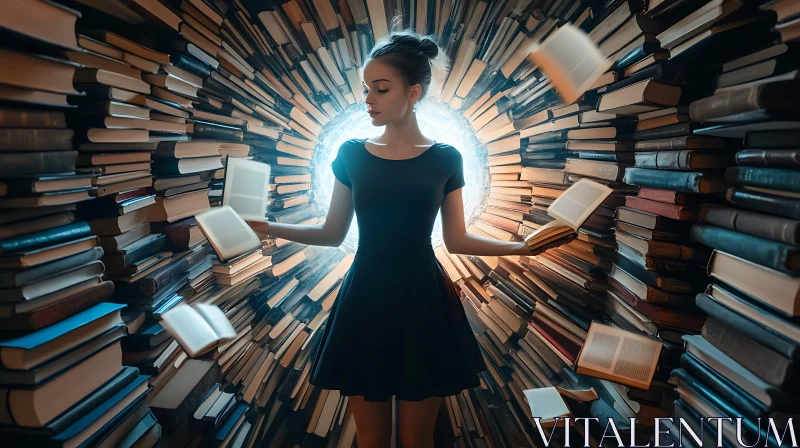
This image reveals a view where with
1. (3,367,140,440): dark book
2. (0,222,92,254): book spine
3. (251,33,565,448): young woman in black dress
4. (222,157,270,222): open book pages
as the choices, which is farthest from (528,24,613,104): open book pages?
(3,367,140,440): dark book

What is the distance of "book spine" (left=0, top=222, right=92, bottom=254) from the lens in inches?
41.5

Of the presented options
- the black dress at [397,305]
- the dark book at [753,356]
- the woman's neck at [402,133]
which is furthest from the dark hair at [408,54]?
the dark book at [753,356]

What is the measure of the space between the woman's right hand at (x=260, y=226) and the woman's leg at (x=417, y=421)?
0.69m

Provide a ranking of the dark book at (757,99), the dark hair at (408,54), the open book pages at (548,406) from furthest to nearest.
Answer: the open book pages at (548,406)
the dark hair at (408,54)
the dark book at (757,99)

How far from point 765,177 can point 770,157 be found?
0.05m

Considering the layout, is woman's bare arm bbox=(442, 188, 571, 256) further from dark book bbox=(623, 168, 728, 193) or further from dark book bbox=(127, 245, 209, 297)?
dark book bbox=(127, 245, 209, 297)

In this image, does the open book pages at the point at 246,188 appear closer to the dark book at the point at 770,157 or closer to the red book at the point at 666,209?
the red book at the point at 666,209

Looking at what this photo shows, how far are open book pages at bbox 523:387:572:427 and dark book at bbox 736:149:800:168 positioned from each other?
98cm

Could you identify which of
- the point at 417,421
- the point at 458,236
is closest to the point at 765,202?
the point at 458,236

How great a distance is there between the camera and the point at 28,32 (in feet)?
3.27

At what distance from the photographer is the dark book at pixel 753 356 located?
3.33 ft

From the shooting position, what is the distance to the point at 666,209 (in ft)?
4.63

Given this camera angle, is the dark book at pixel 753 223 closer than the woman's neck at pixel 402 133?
Yes

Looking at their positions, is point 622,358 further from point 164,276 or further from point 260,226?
point 164,276
